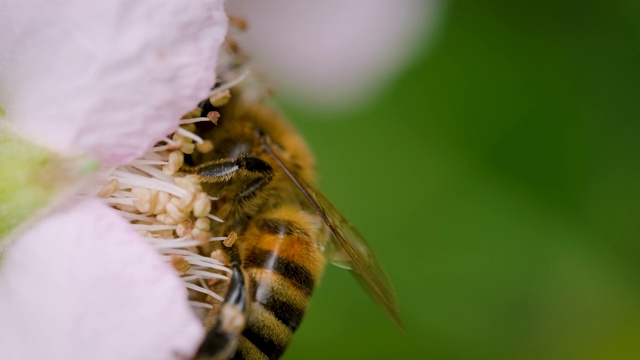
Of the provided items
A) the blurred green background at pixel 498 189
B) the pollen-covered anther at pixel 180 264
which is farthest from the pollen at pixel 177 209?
the blurred green background at pixel 498 189

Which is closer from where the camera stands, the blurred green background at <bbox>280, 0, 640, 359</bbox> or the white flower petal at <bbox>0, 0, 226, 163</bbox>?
the white flower petal at <bbox>0, 0, 226, 163</bbox>

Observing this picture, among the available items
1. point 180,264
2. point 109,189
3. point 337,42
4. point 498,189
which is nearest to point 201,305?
point 180,264

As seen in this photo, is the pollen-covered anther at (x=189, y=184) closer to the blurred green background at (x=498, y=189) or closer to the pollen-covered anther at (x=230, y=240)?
the pollen-covered anther at (x=230, y=240)

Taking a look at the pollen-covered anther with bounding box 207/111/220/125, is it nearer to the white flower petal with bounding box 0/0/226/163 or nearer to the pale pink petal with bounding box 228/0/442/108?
the white flower petal with bounding box 0/0/226/163

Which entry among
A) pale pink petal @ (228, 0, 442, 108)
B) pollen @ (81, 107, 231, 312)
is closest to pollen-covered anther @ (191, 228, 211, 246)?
pollen @ (81, 107, 231, 312)

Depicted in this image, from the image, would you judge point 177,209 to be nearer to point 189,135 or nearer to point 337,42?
point 189,135
